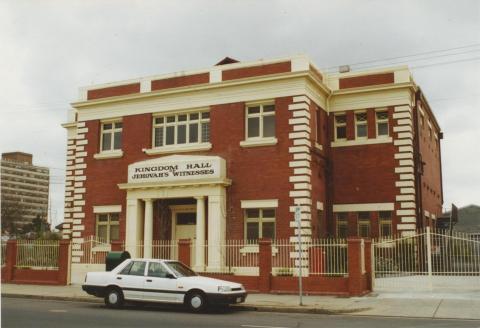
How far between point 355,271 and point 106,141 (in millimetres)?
15151

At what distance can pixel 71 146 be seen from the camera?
35594 mm

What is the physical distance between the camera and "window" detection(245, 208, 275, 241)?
24.7 meters

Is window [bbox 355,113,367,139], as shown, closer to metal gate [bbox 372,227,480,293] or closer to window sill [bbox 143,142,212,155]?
metal gate [bbox 372,227,480,293]

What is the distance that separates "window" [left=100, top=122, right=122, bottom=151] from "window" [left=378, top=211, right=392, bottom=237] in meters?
12.9

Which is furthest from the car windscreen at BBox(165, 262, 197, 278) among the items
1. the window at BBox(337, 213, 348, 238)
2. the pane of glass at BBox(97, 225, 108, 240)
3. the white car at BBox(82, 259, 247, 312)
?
the window at BBox(337, 213, 348, 238)

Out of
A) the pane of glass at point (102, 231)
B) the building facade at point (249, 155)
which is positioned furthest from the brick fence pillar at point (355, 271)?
the pane of glass at point (102, 231)

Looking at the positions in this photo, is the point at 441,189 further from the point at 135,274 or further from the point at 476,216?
the point at 135,274

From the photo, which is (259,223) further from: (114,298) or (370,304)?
(114,298)

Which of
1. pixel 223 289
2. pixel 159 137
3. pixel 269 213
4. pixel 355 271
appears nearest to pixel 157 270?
pixel 223 289

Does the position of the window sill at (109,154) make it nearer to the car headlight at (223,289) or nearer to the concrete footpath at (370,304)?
the concrete footpath at (370,304)

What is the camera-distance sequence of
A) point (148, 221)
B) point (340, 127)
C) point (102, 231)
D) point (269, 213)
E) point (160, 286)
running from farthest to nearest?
point (340, 127)
point (102, 231)
point (148, 221)
point (269, 213)
point (160, 286)

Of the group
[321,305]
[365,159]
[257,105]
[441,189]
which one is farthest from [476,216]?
[321,305]

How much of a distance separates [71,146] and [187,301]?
22127mm

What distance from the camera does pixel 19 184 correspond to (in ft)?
302
